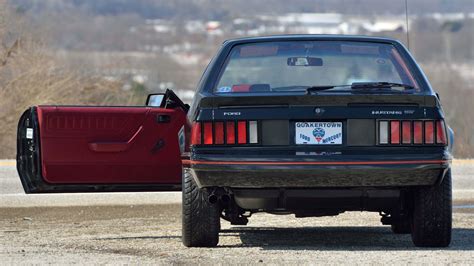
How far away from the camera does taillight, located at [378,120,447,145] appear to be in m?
8.05

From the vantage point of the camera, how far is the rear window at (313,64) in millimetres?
8680

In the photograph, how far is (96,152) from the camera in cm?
942

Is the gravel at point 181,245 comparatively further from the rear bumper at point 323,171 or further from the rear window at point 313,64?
the rear window at point 313,64

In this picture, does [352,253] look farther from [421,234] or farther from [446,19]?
[446,19]

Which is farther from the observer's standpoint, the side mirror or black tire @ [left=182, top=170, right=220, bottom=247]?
the side mirror

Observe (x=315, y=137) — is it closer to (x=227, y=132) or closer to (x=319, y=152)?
(x=319, y=152)

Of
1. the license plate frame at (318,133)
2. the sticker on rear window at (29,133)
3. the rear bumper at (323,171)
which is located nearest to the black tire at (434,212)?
the rear bumper at (323,171)

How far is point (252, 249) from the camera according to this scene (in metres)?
8.59

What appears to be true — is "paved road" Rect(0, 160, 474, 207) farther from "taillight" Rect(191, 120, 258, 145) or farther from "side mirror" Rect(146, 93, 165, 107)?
"taillight" Rect(191, 120, 258, 145)

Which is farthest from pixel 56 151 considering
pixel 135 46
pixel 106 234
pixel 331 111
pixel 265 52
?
pixel 135 46

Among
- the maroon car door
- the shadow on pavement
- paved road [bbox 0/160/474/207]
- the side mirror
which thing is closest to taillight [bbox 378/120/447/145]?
the shadow on pavement

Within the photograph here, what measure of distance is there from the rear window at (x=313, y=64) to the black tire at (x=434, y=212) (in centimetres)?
78

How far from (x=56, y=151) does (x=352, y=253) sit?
8.17ft

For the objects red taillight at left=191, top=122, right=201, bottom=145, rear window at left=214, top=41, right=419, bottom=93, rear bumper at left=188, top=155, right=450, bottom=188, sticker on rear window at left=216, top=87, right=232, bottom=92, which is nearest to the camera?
A: rear bumper at left=188, top=155, right=450, bottom=188
